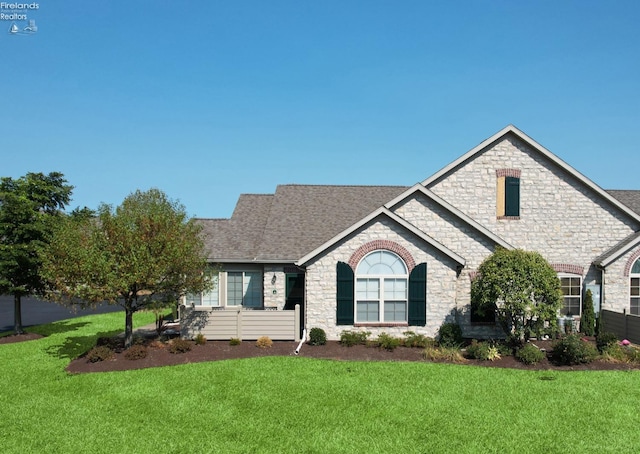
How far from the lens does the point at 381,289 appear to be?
720 inches

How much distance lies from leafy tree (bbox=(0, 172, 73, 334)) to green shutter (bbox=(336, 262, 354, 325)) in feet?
43.1

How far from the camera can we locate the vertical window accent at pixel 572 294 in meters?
20.5

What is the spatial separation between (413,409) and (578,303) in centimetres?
1322

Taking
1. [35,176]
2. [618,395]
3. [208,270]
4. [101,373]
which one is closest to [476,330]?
[618,395]

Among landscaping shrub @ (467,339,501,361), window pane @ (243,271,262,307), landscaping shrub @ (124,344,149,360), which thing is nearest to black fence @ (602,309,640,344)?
landscaping shrub @ (467,339,501,361)

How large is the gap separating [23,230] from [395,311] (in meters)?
17.0

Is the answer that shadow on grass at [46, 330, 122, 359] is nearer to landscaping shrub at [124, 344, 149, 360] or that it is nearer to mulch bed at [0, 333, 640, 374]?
mulch bed at [0, 333, 640, 374]

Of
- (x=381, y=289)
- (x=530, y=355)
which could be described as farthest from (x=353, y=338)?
(x=530, y=355)

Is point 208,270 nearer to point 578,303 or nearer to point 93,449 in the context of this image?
point 93,449

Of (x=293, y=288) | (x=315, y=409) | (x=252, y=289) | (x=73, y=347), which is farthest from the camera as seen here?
(x=252, y=289)

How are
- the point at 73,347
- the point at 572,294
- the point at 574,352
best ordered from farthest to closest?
the point at 572,294 → the point at 73,347 → the point at 574,352

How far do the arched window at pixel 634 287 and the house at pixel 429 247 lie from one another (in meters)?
0.04

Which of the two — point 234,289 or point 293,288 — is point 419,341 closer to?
point 293,288

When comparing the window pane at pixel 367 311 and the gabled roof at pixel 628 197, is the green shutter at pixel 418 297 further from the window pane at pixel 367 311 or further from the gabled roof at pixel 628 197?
the gabled roof at pixel 628 197
